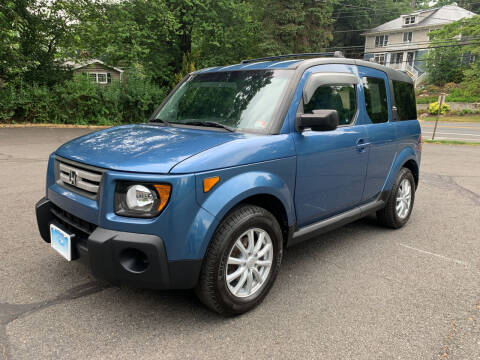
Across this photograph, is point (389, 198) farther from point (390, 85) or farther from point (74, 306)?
point (74, 306)

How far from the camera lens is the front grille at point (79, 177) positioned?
2.44 m

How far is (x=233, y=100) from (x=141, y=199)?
1344mm

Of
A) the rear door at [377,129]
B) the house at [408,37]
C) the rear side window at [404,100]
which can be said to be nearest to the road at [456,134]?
the rear side window at [404,100]

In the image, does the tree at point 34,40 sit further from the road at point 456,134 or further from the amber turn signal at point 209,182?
the road at point 456,134

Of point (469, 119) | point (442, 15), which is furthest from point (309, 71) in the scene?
point (442, 15)

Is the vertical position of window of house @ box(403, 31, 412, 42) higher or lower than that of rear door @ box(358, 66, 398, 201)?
higher

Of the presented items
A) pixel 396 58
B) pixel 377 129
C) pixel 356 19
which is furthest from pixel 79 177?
pixel 396 58

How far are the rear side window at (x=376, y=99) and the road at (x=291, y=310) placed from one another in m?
1.42

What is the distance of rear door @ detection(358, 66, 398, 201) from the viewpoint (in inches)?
152

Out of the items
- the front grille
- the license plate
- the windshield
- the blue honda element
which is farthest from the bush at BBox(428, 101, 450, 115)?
the license plate

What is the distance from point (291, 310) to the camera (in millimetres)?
2781

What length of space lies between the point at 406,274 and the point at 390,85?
2.19m

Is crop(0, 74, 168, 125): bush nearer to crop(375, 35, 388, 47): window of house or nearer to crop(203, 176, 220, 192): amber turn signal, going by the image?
crop(203, 176, 220, 192): amber turn signal

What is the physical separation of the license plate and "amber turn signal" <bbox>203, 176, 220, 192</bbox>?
3.37 ft
